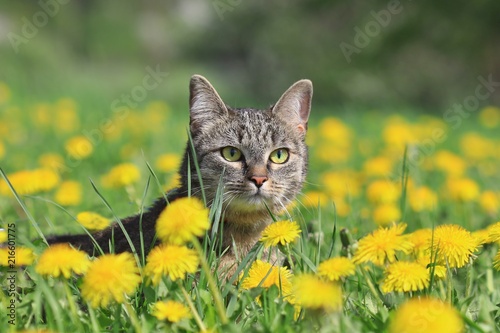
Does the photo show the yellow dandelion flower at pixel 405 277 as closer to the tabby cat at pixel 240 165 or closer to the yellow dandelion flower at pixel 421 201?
the tabby cat at pixel 240 165

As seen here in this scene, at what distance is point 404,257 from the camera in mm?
2764

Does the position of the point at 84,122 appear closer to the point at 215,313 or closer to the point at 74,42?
the point at 215,313

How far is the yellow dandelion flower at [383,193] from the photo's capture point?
3887mm

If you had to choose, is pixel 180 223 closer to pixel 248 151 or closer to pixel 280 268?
pixel 280 268

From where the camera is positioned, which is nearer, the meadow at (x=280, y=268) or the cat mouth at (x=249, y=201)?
the meadow at (x=280, y=268)

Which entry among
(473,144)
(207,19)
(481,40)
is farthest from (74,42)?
(473,144)

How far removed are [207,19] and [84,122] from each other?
8077 mm

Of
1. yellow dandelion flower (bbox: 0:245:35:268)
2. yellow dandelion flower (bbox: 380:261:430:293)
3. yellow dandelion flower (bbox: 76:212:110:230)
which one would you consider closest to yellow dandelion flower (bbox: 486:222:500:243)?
yellow dandelion flower (bbox: 380:261:430:293)

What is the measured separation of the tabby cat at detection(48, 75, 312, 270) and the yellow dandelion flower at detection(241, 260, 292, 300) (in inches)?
21.1

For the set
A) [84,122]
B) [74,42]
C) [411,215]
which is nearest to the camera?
[411,215]

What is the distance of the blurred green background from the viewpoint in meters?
10.3

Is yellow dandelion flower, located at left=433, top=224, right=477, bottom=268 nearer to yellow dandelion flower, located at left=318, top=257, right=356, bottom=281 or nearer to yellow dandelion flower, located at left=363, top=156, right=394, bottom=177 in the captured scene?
yellow dandelion flower, located at left=318, top=257, right=356, bottom=281

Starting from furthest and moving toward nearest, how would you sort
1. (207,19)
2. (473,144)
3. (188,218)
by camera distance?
(207,19) < (473,144) < (188,218)

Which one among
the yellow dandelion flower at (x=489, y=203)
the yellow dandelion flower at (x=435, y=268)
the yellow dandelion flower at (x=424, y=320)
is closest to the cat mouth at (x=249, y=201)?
the yellow dandelion flower at (x=435, y=268)
